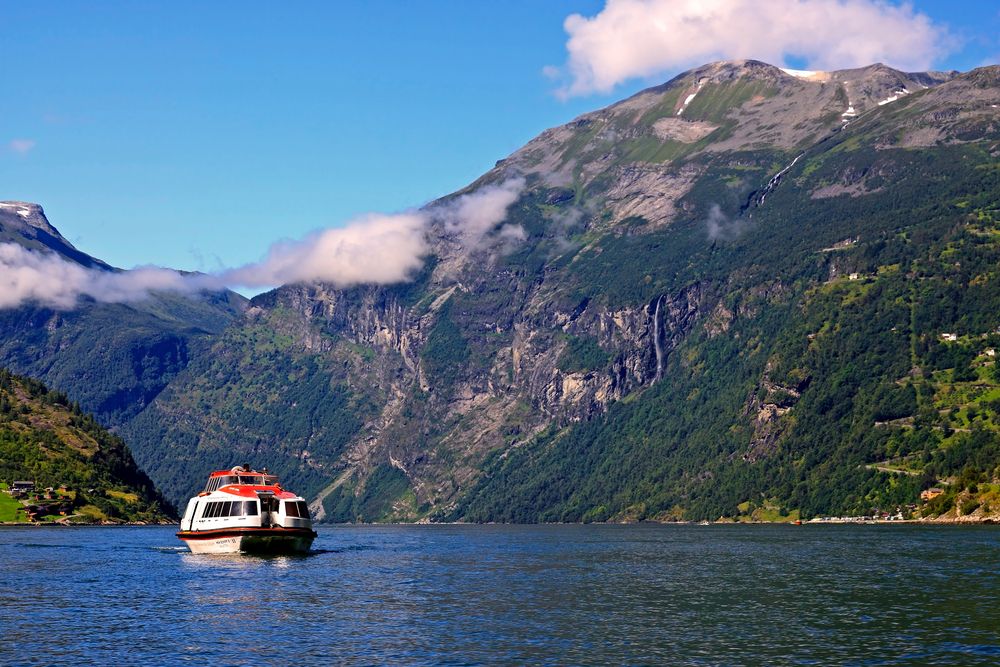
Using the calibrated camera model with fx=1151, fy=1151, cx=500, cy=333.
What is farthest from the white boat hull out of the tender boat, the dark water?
the dark water

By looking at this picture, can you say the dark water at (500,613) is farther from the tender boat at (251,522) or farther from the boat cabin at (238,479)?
the boat cabin at (238,479)

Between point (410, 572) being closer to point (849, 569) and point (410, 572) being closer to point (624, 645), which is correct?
point (849, 569)

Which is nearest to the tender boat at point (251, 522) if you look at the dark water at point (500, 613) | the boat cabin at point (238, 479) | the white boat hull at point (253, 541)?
the white boat hull at point (253, 541)

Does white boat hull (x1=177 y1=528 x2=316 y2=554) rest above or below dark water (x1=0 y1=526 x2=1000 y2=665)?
above

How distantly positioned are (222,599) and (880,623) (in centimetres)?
6181

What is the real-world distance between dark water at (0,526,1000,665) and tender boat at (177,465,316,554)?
215 inches

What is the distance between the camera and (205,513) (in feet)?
591

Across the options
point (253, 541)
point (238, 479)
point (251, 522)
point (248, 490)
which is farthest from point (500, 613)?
point (238, 479)

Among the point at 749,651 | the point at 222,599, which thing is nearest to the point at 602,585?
the point at 222,599

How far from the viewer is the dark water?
264 ft

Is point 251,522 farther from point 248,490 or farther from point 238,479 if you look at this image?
point 238,479

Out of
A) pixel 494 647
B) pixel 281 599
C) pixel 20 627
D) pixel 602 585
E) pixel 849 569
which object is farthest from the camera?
pixel 849 569

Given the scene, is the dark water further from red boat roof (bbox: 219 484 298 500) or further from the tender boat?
red boat roof (bbox: 219 484 298 500)

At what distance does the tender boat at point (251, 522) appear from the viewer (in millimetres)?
170000
